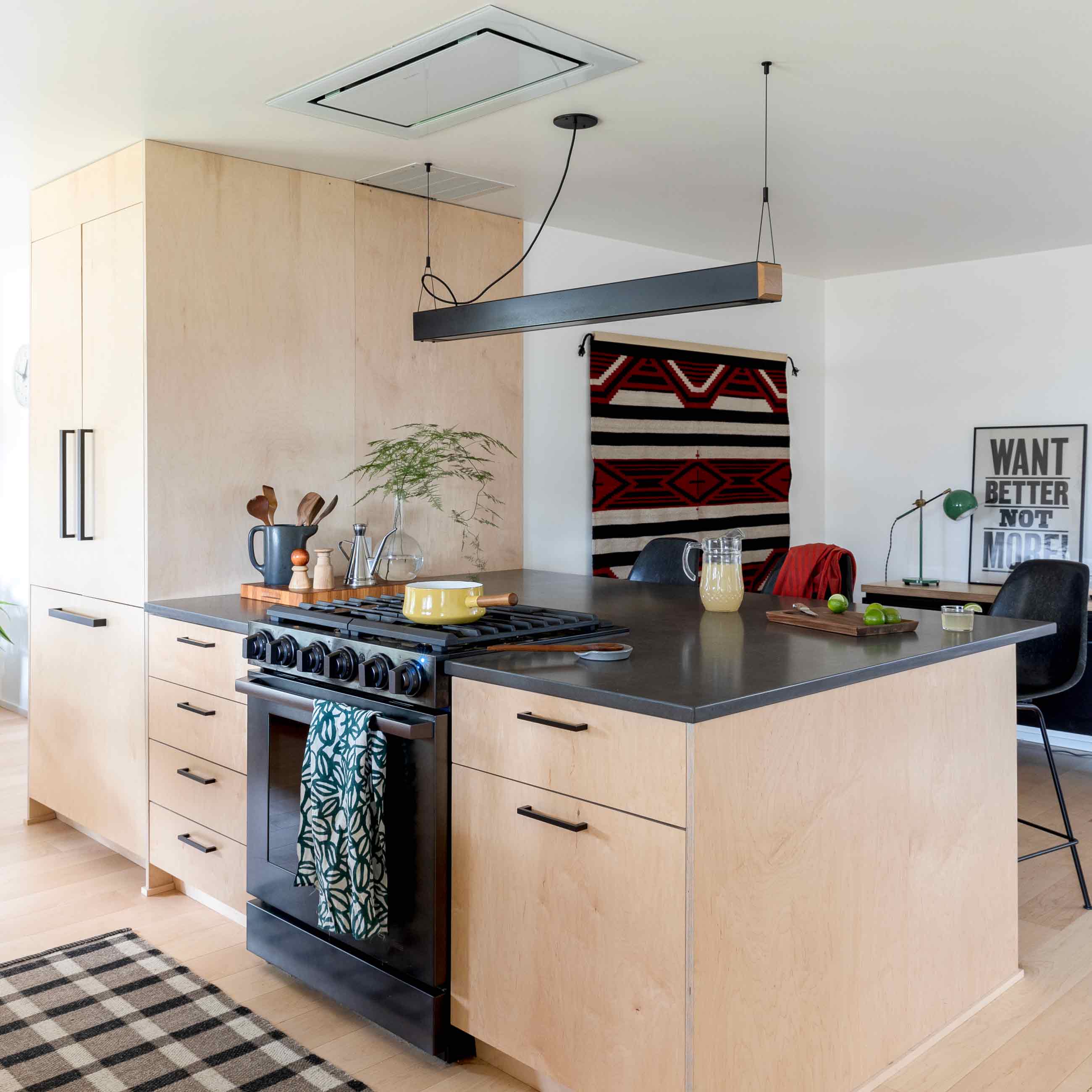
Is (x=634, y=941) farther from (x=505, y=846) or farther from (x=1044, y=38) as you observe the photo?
(x=1044, y=38)

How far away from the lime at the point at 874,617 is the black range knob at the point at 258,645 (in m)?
1.45

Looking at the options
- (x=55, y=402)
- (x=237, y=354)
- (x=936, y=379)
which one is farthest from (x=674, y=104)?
(x=936, y=379)

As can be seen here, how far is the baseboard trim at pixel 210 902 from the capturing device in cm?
302

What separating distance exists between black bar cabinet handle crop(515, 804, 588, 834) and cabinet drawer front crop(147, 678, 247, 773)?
42.5 inches

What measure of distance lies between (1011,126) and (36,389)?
11.0 ft

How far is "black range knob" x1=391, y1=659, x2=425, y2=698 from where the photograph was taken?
2217 mm

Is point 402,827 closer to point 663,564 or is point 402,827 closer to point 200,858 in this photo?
point 200,858

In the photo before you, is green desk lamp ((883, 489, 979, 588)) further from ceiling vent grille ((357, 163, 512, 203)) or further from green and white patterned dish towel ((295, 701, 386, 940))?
green and white patterned dish towel ((295, 701, 386, 940))

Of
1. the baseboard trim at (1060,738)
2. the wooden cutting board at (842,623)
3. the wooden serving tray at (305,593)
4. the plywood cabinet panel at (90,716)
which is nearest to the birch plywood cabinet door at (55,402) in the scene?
the plywood cabinet panel at (90,716)

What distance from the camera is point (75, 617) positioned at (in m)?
3.51

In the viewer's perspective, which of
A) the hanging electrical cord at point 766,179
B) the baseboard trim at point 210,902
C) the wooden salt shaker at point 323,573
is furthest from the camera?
the wooden salt shaker at point 323,573

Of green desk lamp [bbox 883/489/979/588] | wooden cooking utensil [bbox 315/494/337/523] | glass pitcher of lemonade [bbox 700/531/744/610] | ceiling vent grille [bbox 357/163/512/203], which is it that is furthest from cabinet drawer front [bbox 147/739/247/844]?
green desk lamp [bbox 883/489/979/588]

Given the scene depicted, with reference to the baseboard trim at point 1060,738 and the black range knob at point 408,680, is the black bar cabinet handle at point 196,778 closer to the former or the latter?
the black range knob at point 408,680

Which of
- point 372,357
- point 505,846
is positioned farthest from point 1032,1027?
point 372,357
